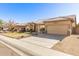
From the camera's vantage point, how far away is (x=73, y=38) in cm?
975

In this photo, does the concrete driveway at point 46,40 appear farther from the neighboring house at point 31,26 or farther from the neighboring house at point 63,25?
the neighboring house at point 31,26

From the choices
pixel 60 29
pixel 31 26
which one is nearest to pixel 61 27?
pixel 60 29

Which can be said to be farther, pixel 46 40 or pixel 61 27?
pixel 46 40

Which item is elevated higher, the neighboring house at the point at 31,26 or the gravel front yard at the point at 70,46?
the neighboring house at the point at 31,26

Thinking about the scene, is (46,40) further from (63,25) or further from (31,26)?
(31,26)

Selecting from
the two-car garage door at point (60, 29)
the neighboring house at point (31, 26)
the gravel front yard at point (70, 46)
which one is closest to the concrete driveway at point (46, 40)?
the two-car garage door at point (60, 29)

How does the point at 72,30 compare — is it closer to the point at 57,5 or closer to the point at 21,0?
the point at 57,5

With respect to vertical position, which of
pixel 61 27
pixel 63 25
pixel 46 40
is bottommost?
pixel 46 40

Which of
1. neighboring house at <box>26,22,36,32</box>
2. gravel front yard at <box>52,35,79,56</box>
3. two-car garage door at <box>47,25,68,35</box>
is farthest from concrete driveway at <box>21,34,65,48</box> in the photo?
neighboring house at <box>26,22,36,32</box>

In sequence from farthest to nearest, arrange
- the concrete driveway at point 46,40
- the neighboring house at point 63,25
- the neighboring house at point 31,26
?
the neighboring house at point 31,26
the neighboring house at point 63,25
the concrete driveway at point 46,40

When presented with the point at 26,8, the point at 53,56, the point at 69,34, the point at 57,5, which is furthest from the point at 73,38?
the point at 26,8

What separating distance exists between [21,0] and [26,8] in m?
1.63

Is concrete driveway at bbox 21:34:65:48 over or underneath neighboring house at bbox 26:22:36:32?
underneath

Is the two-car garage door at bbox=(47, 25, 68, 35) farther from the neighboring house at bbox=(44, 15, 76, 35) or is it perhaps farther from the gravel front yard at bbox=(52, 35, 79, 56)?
the gravel front yard at bbox=(52, 35, 79, 56)
